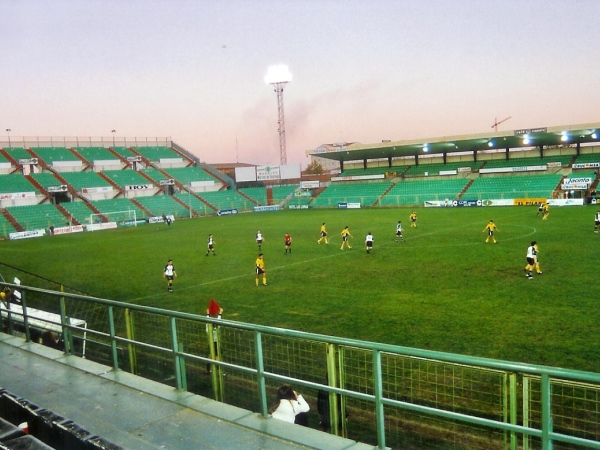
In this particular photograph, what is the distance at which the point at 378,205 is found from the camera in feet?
217

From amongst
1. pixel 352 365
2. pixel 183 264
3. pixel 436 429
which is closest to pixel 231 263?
pixel 183 264

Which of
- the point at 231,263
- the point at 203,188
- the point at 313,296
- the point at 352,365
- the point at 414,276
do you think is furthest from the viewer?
the point at 203,188

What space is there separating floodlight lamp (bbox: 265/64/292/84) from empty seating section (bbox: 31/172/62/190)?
1423 inches

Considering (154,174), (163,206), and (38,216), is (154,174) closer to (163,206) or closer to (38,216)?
(163,206)

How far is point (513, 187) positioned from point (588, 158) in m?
9.59

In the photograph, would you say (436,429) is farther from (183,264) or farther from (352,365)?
(183,264)

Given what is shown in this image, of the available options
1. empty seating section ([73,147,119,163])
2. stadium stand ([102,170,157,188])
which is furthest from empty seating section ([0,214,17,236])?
empty seating section ([73,147,119,163])

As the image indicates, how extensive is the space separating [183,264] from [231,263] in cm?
266

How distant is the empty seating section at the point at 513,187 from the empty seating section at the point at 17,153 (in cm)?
5933

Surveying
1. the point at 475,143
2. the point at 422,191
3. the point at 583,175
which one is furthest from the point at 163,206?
the point at 583,175

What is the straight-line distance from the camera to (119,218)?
60.8 meters

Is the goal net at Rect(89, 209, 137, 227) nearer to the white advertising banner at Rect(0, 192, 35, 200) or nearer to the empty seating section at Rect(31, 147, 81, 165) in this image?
the white advertising banner at Rect(0, 192, 35, 200)

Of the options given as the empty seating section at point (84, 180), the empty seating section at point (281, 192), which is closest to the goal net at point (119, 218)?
the empty seating section at point (84, 180)

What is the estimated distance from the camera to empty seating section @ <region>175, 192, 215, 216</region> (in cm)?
6856
